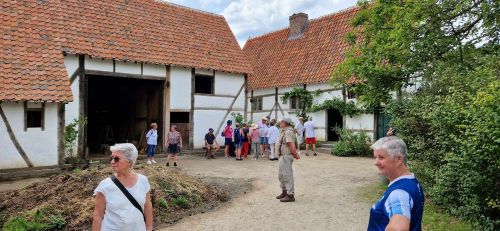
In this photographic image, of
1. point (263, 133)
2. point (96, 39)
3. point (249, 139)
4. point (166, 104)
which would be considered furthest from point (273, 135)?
point (96, 39)

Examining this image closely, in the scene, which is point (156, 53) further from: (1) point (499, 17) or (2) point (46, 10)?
(1) point (499, 17)

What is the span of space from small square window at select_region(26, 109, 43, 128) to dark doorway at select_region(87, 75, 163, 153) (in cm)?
504

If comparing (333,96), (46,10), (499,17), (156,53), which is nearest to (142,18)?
(156,53)

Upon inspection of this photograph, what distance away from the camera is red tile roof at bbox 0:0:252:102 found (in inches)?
453

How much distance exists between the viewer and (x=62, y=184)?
300 inches

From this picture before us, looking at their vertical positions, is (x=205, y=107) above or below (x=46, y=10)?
below

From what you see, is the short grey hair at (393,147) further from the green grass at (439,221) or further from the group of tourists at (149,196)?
the green grass at (439,221)

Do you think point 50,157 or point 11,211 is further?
point 50,157

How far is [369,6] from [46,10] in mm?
10812

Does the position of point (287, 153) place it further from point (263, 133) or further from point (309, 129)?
point (309, 129)

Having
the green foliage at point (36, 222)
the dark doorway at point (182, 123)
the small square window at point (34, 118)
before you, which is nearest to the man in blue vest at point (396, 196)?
the green foliage at point (36, 222)

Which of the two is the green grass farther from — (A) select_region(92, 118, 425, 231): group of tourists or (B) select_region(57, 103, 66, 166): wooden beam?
(B) select_region(57, 103, 66, 166): wooden beam

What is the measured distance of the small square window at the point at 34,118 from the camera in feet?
37.7

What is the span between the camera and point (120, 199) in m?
3.41
